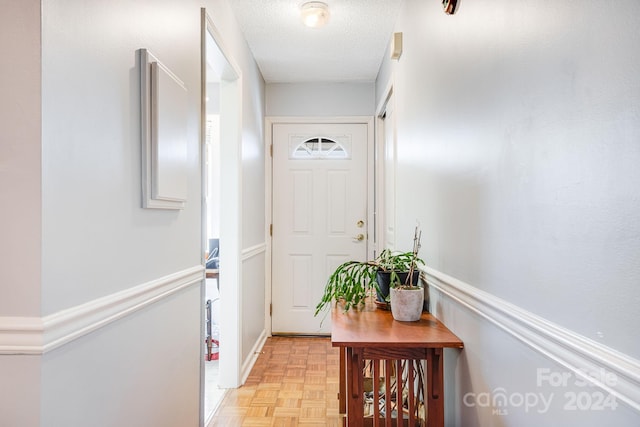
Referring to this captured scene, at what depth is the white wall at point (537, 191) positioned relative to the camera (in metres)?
0.63

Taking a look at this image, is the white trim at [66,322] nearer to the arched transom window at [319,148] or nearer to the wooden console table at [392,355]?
the wooden console table at [392,355]

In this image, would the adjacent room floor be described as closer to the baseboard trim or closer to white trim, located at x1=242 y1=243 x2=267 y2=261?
the baseboard trim

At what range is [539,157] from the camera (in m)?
0.87

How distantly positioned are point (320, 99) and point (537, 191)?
308 centimetres

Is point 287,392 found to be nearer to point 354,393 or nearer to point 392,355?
point 354,393

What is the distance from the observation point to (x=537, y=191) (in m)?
0.88

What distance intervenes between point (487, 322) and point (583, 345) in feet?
1.47

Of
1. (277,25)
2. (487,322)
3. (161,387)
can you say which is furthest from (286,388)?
(277,25)

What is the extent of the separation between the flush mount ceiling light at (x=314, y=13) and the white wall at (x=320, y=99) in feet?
4.26

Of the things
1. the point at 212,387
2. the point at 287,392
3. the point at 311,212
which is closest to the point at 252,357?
the point at 212,387

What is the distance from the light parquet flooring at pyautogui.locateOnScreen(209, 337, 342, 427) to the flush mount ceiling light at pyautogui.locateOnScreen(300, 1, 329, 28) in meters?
2.22

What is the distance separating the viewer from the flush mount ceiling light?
233 cm


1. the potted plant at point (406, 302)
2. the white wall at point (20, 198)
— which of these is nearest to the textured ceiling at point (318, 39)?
the potted plant at point (406, 302)

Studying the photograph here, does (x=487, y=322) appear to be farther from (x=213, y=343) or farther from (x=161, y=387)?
(x=213, y=343)
